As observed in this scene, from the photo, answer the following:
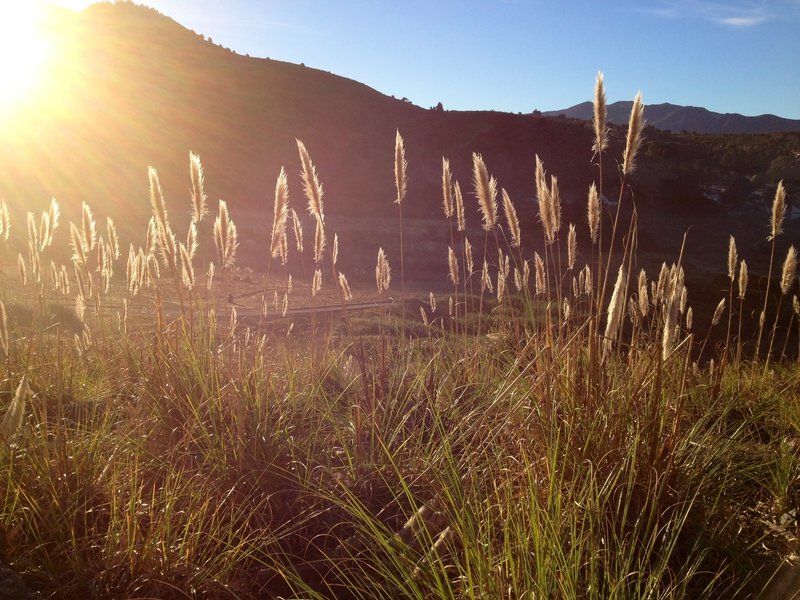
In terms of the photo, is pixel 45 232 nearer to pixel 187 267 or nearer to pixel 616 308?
pixel 187 267

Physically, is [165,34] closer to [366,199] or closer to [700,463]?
[366,199]

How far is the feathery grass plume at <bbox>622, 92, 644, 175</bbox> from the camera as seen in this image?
3.13 meters

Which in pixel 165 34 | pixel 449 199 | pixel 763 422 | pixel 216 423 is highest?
pixel 165 34

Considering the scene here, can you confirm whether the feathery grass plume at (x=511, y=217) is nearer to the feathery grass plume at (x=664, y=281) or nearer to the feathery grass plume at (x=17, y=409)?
the feathery grass plume at (x=664, y=281)

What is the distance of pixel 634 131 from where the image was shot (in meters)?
3.14

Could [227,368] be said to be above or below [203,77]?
below

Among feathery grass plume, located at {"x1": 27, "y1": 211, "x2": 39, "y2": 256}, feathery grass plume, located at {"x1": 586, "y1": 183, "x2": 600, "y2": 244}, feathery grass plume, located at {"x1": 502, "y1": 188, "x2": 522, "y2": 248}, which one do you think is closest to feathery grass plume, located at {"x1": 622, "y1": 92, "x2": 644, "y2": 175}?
feathery grass plume, located at {"x1": 586, "y1": 183, "x2": 600, "y2": 244}

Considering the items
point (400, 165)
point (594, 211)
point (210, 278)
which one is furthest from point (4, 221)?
point (594, 211)

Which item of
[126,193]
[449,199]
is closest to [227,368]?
[449,199]

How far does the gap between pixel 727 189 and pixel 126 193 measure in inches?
1207

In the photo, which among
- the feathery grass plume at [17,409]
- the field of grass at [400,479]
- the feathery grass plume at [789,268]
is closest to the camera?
the feathery grass plume at [17,409]

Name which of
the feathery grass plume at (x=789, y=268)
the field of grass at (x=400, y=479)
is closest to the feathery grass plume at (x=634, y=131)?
the field of grass at (x=400, y=479)

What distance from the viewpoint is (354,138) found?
40219 mm

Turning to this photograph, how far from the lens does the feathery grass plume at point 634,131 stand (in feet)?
10.3
